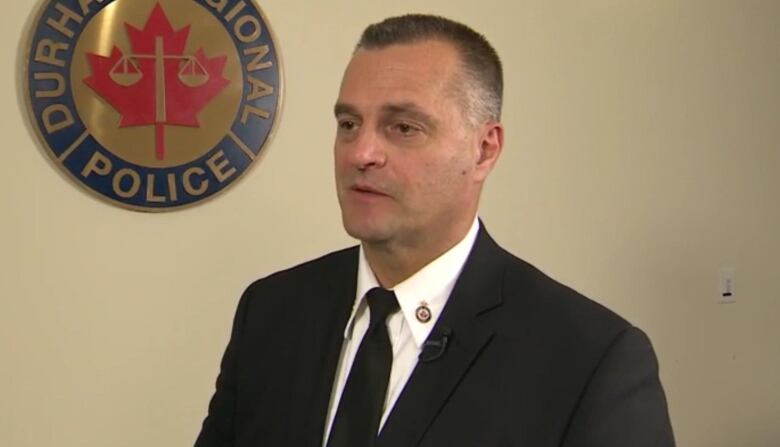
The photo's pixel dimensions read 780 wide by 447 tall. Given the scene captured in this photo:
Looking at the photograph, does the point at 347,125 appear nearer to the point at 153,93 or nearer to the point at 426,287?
the point at 426,287

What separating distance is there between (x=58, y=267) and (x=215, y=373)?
0.41 m

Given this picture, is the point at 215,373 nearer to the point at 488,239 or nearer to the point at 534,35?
the point at 488,239

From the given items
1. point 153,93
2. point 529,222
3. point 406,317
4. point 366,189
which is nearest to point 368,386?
point 406,317

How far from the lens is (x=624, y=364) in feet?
3.30

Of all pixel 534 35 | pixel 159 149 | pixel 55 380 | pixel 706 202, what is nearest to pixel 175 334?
pixel 55 380

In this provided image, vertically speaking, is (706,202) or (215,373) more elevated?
(706,202)

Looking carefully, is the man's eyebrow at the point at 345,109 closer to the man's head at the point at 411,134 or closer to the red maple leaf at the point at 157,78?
the man's head at the point at 411,134

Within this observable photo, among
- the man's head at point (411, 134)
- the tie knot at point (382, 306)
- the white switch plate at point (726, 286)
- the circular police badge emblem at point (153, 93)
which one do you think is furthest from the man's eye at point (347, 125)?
the white switch plate at point (726, 286)

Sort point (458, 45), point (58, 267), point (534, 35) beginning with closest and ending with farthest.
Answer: point (458, 45) → point (58, 267) → point (534, 35)

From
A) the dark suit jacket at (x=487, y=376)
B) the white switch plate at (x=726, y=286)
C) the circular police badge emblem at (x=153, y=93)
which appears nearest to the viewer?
the dark suit jacket at (x=487, y=376)

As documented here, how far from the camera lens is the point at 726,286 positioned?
226 cm

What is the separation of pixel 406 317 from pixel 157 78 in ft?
3.11

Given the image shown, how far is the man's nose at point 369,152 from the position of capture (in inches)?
42.3

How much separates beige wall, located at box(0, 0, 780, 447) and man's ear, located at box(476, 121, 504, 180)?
2.54 feet
